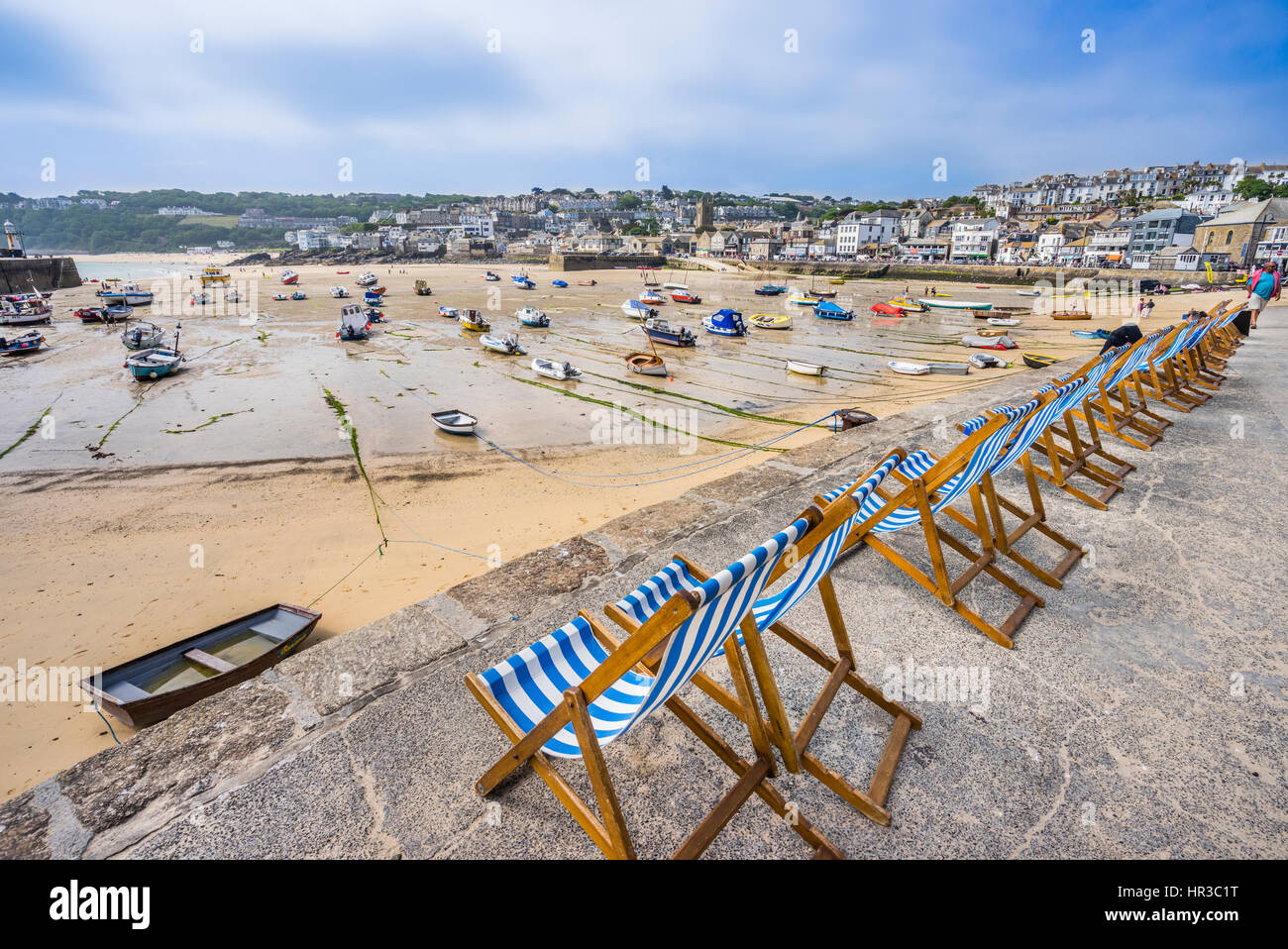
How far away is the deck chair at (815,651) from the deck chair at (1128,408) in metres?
5.19

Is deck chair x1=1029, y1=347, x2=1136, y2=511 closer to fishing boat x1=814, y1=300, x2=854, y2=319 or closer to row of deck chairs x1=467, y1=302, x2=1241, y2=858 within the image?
row of deck chairs x1=467, y1=302, x2=1241, y2=858

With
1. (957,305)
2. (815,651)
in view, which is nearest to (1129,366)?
(815,651)

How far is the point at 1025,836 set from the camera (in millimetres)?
2338

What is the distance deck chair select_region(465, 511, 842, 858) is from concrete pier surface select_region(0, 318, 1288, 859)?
0.86 feet

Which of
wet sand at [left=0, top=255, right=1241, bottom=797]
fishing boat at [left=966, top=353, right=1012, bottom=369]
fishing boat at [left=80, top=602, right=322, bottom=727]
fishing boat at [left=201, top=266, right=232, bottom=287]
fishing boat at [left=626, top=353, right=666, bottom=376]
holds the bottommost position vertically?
fishing boat at [left=80, top=602, right=322, bottom=727]

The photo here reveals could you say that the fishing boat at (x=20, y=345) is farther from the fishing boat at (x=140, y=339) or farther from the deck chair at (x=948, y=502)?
the deck chair at (x=948, y=502)

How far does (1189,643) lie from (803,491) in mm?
2983

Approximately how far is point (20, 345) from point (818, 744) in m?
39.8

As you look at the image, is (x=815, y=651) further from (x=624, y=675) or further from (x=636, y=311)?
(x=636, y=311)

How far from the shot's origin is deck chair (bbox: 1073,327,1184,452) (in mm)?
6629

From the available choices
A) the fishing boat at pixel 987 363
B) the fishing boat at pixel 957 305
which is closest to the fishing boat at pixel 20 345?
the fishing boat at pixel 987 363

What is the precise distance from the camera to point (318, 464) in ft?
45.1

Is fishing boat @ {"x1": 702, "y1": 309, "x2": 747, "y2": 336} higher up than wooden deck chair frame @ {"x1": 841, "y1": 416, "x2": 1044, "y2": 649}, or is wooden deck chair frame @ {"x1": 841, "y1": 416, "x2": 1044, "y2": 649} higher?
fishing boat @ {"x1": 702, "y1": 309, "x2": 747, "y2": 336}

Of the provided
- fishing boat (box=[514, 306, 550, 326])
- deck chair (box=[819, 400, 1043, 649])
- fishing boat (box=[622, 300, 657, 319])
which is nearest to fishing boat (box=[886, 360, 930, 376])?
fishing boat (box=[622, 300, 657, 319])
